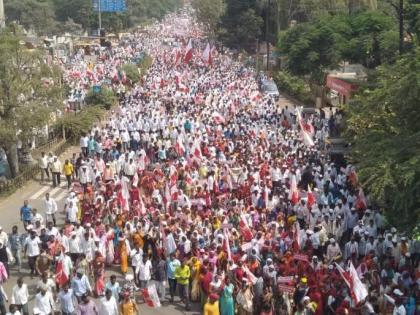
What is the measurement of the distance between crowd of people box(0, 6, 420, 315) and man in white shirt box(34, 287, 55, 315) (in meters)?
0.02

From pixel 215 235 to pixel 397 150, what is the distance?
3.68m

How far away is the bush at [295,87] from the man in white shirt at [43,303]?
2669 cm

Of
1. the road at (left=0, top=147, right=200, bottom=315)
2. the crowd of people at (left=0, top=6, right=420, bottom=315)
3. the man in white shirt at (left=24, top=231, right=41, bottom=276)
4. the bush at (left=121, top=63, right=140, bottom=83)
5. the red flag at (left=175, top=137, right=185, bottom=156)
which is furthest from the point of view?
the bush at (left=121, top=63, right=140, bottom=83)

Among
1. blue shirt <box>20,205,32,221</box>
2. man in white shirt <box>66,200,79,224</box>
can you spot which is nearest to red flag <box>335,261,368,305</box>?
man in white shirt <box>66,200,79,224</box>

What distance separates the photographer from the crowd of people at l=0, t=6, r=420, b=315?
34.1 ft

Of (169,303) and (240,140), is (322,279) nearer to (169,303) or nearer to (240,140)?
(169,303)

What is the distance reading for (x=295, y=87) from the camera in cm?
3747

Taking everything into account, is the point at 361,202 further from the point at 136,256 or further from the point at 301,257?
the point at 136,256

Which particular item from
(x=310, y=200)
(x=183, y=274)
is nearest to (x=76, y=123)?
(x=310, y=200)

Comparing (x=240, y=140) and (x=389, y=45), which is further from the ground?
(x=389, y=45)

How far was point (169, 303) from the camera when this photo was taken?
1188 centimetres

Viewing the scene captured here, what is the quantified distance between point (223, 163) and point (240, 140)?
3.38 metres

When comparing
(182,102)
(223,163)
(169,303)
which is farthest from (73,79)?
(169,303)

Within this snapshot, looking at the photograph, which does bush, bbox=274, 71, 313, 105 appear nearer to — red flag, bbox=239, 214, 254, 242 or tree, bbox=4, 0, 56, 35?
red flag, bbox=239, 214, 254, 242
